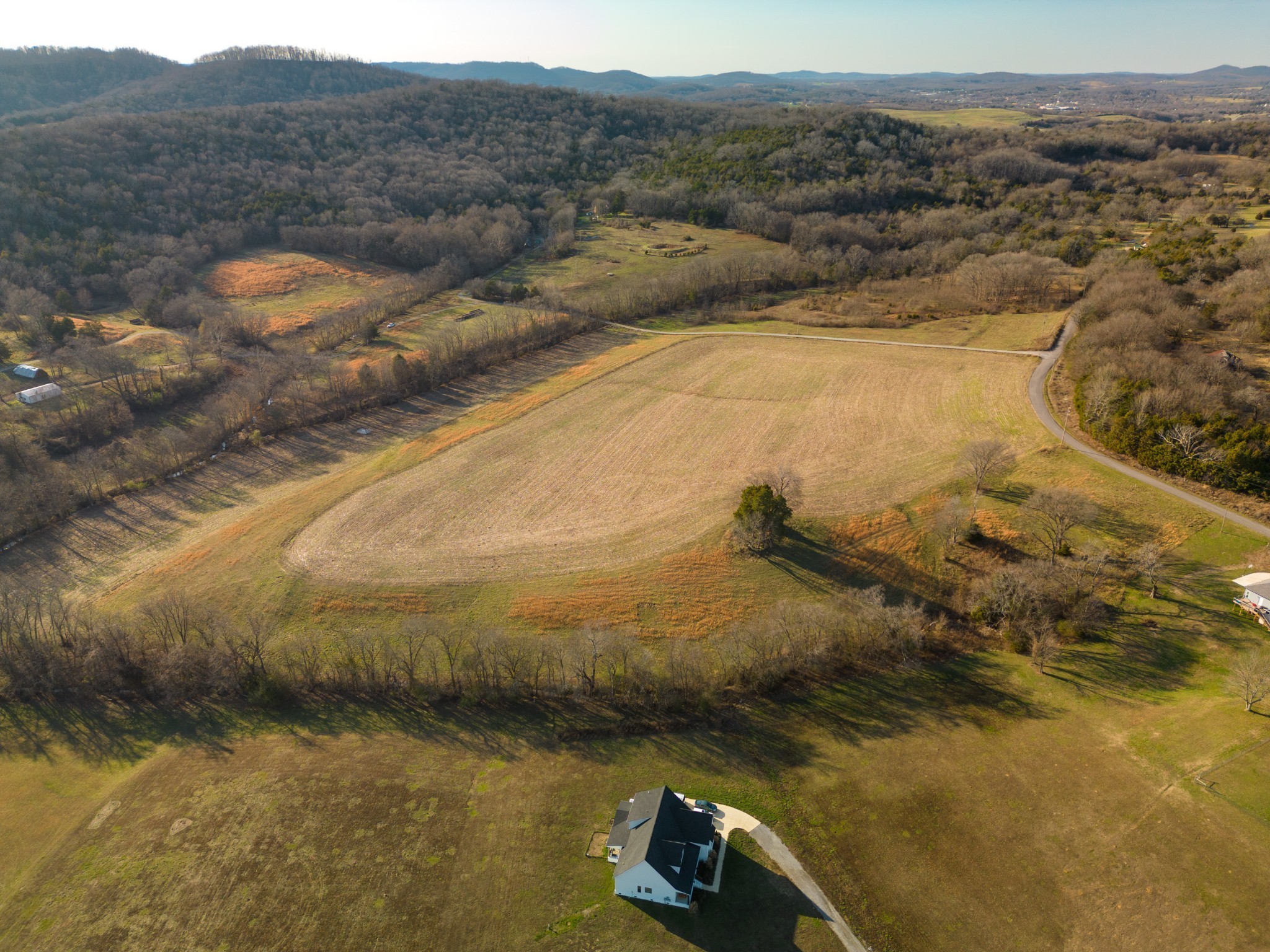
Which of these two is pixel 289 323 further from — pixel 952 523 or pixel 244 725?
pixel 952 523

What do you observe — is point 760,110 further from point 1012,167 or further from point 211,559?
point 211,559

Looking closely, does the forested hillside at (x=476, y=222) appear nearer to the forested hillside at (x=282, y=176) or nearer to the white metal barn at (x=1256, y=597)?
the forested hillside at (x=282, y=176)

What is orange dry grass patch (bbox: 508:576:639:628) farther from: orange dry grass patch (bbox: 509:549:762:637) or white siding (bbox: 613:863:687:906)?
white siding (bbox: 613:863:687:906)

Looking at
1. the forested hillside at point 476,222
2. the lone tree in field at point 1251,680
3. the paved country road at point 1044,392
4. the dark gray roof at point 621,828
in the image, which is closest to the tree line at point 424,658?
the dark gray roof at point 621,828

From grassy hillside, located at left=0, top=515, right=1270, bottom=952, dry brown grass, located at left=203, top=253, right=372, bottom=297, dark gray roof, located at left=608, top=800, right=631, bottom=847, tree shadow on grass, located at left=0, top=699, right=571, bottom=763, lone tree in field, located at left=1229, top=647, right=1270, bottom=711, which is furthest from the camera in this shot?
dry brown grass, located at left=203, top=253, right=372, bottom=297

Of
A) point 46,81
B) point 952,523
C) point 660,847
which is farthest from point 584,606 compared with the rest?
point 46,81

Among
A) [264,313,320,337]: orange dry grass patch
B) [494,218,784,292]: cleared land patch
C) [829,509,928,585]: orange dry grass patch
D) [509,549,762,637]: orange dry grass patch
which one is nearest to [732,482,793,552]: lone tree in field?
[509,549,762,637]: orange dry grass patch

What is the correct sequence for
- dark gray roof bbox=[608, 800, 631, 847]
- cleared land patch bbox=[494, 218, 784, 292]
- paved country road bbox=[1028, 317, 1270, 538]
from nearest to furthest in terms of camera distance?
dark gray roof bbox=[608, 800, 631, 847] → paved country road bbox=[1028, 317, 1270, 538] → cleared land patch bbox=[494, 218, 784, 292]
